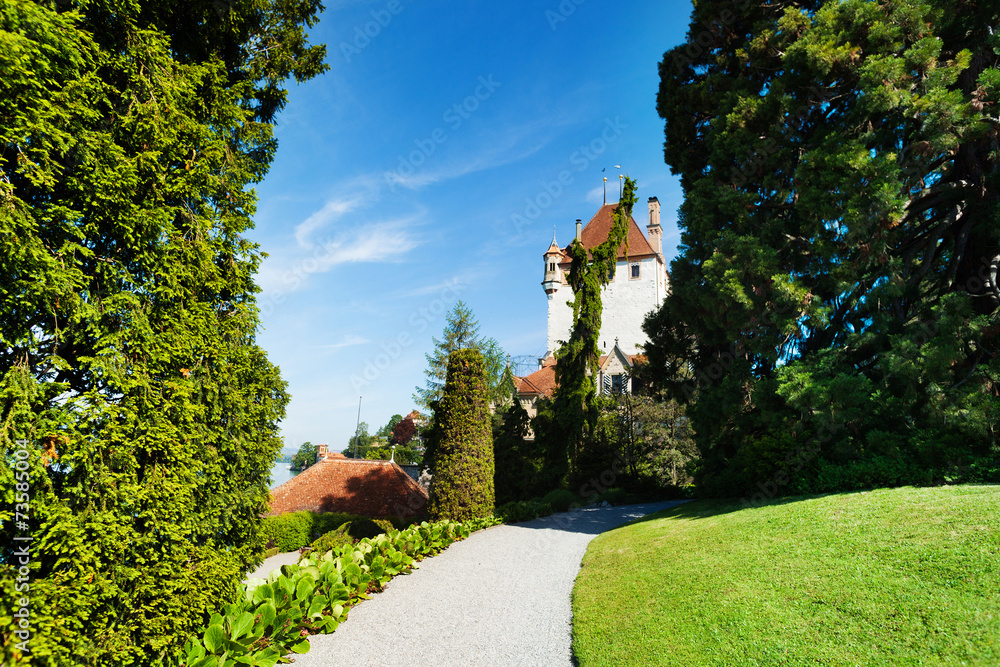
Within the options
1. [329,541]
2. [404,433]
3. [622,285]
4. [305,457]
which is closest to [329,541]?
[329,541]

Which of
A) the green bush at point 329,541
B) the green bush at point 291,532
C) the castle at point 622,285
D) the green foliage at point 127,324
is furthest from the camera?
the castle at point 622,285

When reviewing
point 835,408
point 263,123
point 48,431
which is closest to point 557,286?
point 835,408

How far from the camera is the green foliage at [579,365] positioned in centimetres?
1898

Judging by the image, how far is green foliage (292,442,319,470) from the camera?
8075 cm

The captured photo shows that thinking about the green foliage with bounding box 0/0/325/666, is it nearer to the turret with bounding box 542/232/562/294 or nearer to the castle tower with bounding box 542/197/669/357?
the castle tower with bounding box 542/197/669/357

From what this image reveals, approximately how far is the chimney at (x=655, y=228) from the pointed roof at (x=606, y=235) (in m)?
0.81

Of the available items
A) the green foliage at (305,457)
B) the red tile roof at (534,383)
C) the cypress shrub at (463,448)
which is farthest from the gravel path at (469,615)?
the green foliage at (305,457)

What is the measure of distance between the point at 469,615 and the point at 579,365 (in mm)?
12914

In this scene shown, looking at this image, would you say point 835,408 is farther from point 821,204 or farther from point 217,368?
point 217,368

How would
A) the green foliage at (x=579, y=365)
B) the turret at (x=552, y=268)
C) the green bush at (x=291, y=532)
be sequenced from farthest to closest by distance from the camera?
the turret at (x=552, y=268) → the green foliage at (x=579, y=365) → the green bush at (x=291, y=532)

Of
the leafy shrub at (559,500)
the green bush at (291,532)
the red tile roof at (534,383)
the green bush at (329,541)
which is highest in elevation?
the red tile roof at (534,383)

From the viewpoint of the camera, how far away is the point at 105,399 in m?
4.37

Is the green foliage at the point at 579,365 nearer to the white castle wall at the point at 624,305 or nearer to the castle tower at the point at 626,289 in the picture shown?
the castle tower at the point at 626,289

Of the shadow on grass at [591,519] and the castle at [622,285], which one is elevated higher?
the castle at [622,285]
